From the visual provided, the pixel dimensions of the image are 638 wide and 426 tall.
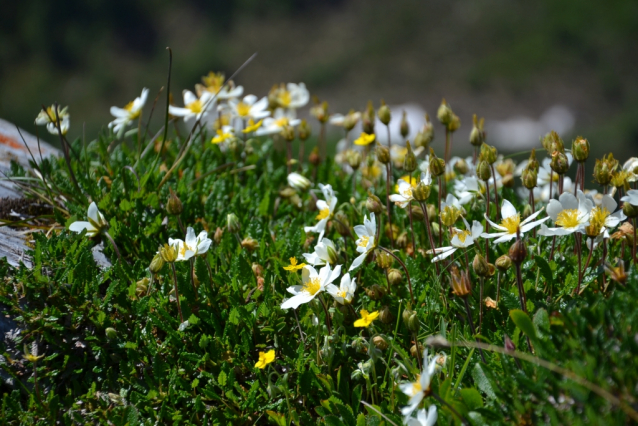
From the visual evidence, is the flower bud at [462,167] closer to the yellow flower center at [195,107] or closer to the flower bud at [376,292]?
the flower bud at [376,292]

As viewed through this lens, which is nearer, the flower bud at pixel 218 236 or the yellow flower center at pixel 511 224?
the yellow flower center at pixel 511 224

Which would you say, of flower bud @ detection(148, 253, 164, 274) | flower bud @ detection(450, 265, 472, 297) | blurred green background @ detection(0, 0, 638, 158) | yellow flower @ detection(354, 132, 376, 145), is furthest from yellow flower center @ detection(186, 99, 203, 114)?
blurred green background @ detection(0, 0, 638, 158)

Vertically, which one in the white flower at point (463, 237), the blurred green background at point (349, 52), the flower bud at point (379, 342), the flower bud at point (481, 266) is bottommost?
the blurred green background at point (349, 52)

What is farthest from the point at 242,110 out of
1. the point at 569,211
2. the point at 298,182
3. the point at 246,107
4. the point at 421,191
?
the point at 569,211

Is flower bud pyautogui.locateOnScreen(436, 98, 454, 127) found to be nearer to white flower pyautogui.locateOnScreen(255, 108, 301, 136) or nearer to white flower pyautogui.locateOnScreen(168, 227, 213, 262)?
white flower pyautogui.locateOnScreen(255, 108, 301, 136)

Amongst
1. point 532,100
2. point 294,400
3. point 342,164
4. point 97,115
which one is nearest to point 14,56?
point 97,115

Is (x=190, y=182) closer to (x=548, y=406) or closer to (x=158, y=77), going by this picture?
(x=548, y=406)

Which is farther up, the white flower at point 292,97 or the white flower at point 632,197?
the white flower at point 632,197

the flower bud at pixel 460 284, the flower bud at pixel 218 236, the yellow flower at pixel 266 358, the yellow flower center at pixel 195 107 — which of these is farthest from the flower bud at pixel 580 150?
the yellow flower center at pixel 195 107
